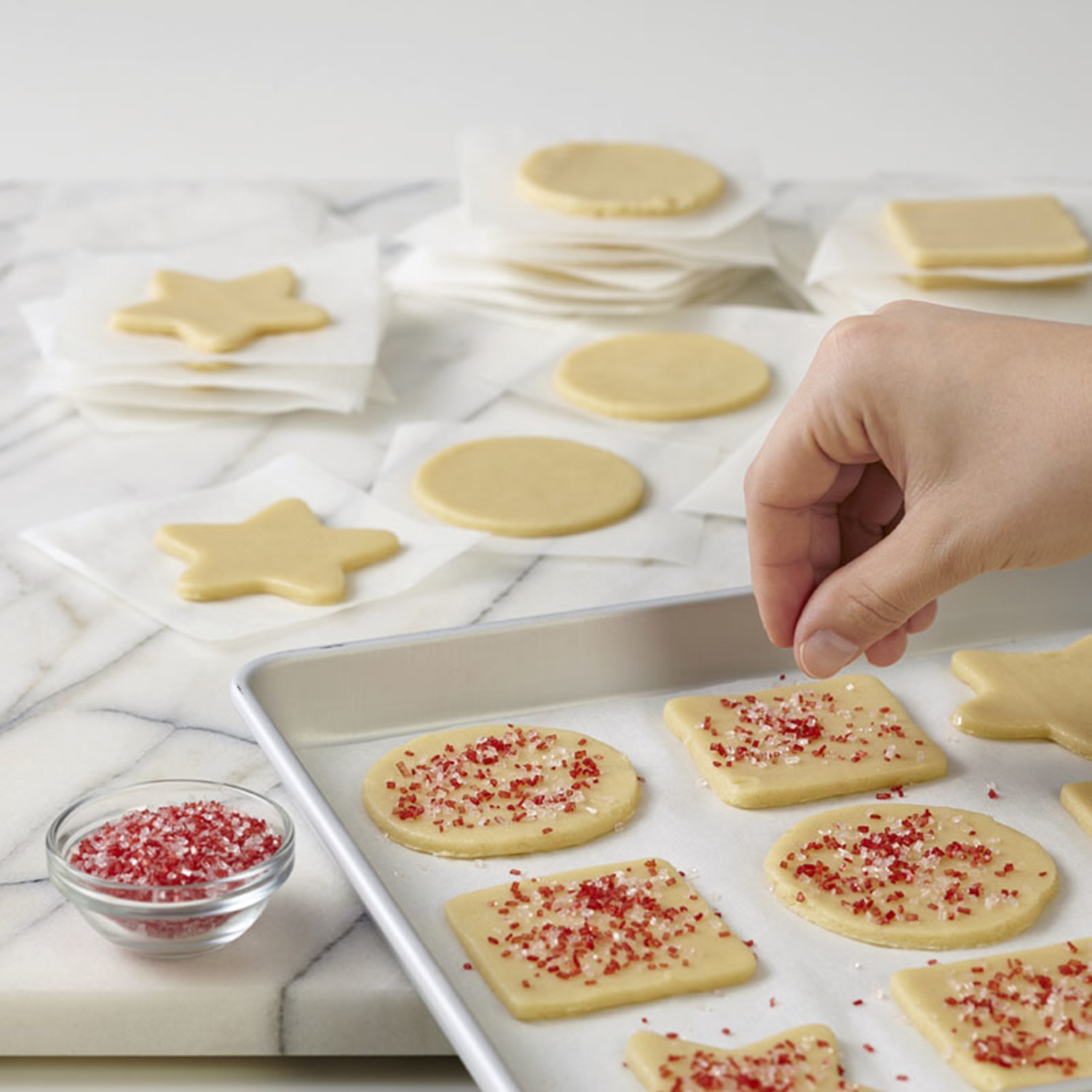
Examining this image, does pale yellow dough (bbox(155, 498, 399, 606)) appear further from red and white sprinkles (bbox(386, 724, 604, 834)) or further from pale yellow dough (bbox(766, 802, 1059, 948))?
pale yellow dough (bbox(766, 802, 1059, 948))

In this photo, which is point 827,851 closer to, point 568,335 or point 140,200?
point 568,335

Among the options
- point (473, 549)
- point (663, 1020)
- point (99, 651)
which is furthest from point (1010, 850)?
point (99, 651)

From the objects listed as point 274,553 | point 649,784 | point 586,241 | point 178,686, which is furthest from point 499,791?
point 586,241

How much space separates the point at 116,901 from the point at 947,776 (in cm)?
61

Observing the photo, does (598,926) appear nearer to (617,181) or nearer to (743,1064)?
(743,1064)

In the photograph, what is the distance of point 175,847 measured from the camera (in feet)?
3.49

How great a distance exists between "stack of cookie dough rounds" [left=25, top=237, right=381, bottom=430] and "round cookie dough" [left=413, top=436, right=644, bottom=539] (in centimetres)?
20

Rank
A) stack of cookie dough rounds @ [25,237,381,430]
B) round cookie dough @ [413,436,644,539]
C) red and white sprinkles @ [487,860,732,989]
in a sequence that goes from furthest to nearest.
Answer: stack of cookie dough rounds @ [25,237,381,430]
round cookie dough @ [413,436,644,539]
red and white sprinkles @ [487,860,732,989]

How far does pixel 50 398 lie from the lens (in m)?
2.01

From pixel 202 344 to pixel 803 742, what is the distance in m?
1.02

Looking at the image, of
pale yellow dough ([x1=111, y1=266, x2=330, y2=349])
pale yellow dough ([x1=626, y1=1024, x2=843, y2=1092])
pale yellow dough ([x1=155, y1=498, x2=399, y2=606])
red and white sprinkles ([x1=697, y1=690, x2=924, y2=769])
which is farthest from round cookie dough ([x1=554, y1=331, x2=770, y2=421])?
pale yellow dough ([x1=626, y1=1024, x2=843, y2=1092])

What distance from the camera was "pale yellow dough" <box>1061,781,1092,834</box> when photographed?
3.88 feet

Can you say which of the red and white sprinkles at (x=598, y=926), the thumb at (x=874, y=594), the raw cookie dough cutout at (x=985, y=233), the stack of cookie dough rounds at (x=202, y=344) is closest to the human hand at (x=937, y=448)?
the thumb at (x=874, y=594)

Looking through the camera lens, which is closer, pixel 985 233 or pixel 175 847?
pixel 175 847
